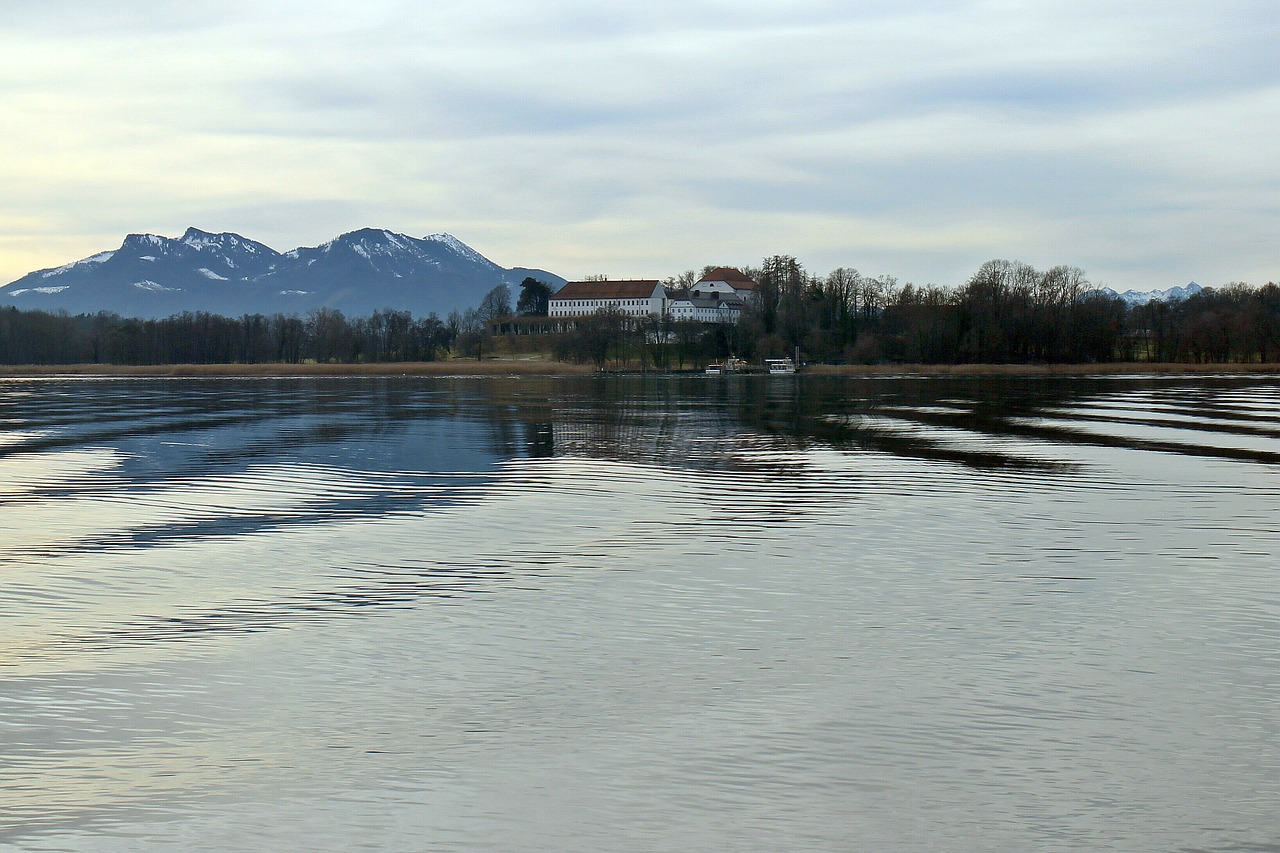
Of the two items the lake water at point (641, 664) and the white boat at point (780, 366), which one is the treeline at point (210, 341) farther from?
the lake water at point (641, 664)

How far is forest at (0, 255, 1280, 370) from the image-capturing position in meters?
124

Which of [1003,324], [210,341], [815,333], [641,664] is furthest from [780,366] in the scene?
[641,664]

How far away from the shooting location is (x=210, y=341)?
162 meters

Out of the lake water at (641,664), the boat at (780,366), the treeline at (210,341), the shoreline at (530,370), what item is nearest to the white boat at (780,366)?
the boat at (780,366)

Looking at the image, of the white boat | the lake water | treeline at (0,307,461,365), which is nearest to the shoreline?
the white boat

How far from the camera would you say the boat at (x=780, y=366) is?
5113 inches

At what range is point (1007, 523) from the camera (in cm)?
1878

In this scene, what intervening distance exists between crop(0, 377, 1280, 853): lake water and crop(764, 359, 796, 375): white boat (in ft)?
346

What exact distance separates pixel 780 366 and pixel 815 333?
429 inches

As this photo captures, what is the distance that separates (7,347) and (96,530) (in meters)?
161

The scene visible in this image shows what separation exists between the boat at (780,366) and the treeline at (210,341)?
5445cm

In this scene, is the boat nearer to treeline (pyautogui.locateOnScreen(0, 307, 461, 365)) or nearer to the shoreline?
the shoreline

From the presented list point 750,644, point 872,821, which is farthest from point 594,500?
point 872,821

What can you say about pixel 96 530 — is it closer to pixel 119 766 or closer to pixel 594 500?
pixel 594 500
